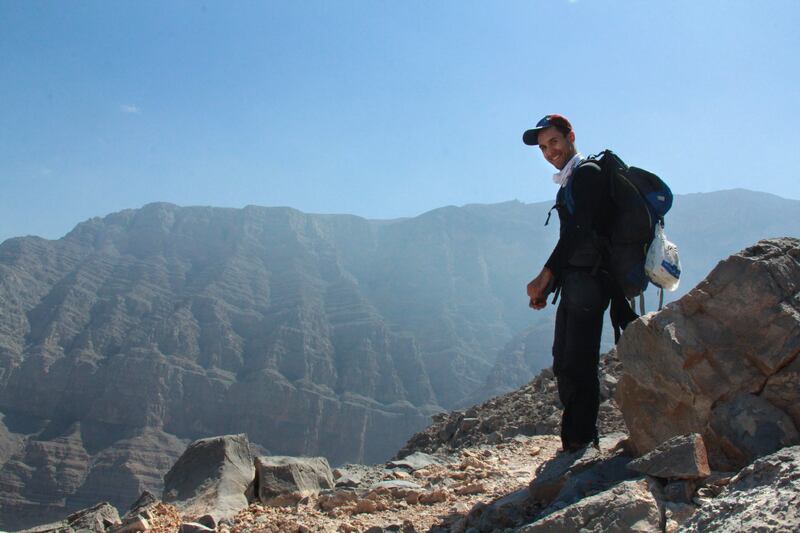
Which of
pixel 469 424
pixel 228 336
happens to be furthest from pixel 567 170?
pixel 228 336

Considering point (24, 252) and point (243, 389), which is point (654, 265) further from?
point (24, 252)

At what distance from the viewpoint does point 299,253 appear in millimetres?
144000

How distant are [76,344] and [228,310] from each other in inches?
1012

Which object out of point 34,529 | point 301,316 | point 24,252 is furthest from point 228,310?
point 34,529

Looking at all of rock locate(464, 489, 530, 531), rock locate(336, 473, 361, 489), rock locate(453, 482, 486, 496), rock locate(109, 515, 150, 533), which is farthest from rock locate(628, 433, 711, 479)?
rock locate(109, 515, 150, 533)

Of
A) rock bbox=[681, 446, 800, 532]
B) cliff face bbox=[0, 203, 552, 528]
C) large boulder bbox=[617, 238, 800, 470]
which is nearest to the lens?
rock bbox=[681, 446, 800, 532]

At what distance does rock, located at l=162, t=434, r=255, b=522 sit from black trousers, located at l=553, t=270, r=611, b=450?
2.63 meters

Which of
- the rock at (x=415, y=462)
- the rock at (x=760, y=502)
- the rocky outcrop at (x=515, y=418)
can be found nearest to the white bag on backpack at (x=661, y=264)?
the rock at (x=760, y=502)

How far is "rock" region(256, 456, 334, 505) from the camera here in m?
5.57

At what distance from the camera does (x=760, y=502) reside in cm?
230

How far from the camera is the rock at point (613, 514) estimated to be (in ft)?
8.82

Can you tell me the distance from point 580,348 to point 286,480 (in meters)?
2.98

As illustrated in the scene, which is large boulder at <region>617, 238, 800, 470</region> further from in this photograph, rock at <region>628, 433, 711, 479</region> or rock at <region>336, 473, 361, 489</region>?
rock at <region>336, 473, 361, 489</region>

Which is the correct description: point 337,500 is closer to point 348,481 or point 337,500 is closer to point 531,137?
point 348,481
